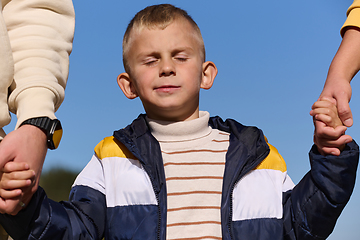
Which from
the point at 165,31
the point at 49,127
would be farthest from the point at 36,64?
the point at 165,31

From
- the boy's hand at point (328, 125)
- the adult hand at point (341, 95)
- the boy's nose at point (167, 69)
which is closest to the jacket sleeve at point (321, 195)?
the boy's hand at point (328, 125)

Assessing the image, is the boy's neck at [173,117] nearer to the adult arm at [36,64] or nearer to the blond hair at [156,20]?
the blond hair at [156,20]

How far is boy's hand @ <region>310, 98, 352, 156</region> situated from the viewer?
2131mm

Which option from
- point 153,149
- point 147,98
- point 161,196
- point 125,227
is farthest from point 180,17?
point 125,227

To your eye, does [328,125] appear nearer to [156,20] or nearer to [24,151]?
[156,20]

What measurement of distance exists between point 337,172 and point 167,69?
120 centimetres

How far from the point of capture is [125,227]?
92.0 inches

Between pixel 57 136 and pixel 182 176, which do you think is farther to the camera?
pixel 182 176

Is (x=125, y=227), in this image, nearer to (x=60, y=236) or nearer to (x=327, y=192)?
(x=60, y=236)

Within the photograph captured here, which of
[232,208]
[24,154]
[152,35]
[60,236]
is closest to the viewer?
[24,154]

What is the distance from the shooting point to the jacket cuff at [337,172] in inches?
90.2

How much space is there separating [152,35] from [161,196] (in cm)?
110

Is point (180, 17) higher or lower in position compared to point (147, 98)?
higher

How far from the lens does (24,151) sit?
6.38 feet
